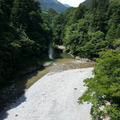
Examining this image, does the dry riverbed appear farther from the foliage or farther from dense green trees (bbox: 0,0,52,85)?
dense green trees (bbox: 0,0,52,85)

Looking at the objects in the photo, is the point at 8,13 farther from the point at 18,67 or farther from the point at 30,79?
the point at 30,79

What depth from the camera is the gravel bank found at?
8.82m

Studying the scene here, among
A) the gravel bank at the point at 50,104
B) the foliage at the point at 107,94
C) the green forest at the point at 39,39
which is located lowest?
the gravel bank at the point at 50,104

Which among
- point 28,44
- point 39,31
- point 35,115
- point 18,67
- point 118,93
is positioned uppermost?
point 39,31

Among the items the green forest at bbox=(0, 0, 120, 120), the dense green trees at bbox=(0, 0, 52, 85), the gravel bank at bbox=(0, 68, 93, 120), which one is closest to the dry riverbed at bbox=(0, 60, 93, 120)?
the gravel bank at bbox=(0, 68, 93, 120)

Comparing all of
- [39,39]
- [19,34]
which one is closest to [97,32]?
[39,39]

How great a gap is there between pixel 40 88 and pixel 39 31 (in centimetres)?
1923

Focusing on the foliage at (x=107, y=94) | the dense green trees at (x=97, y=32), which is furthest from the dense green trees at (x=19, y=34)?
the foliage at (x=107, y=94)

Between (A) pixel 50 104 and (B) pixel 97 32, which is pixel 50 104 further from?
(B) pixel 97 32

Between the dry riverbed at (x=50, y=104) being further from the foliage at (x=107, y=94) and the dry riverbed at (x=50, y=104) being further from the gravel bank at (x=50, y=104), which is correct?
the foliage at (x=107, y=94)

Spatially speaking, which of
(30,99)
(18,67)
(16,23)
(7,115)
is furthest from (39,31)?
(7,115)

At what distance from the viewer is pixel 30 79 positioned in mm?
15812

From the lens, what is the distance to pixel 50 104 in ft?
33.4

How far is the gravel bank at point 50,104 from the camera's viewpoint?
28.9ft
